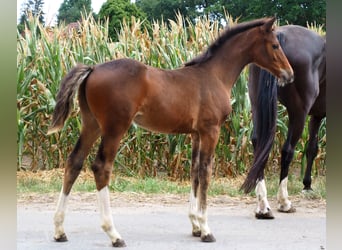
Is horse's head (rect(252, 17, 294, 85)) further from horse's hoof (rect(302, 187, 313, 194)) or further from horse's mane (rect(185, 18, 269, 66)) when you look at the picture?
horse's hoof (rect(302, 187, 313, 194))

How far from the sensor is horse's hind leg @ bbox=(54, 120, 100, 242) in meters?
3.59

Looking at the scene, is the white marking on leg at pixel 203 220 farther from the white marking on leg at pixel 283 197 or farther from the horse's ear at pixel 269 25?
the horse's ear at pixel 269 25

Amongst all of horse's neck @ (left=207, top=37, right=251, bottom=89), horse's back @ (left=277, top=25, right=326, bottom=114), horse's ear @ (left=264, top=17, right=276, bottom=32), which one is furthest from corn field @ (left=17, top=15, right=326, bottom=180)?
horse's ear @ (left=264, top=17, right=276, bottom=32)

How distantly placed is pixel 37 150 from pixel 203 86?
4107mm

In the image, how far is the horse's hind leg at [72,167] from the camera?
359 centimetres

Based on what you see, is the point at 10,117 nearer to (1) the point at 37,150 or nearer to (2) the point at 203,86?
(2) the point at 203,86

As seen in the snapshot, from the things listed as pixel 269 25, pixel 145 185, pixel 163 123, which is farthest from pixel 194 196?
pixel 145 185

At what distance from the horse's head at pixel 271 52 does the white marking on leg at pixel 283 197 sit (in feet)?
4.71

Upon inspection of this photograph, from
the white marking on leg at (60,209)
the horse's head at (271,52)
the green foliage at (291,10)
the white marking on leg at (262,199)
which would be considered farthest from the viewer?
the green foliage at (291,10)

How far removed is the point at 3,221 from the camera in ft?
2.68

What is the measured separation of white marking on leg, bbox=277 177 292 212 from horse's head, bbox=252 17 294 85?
1435mm

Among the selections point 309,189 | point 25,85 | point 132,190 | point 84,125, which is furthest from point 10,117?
point 25,85

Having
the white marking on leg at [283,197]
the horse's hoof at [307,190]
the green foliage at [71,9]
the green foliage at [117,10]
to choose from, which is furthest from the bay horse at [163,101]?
the green foliage at [71,9]

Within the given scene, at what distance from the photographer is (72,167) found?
363 centimetres
